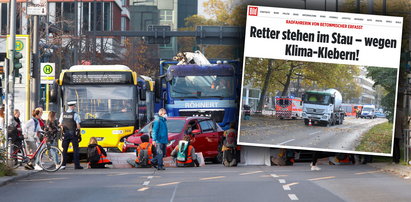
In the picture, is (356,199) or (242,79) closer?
(356,199)

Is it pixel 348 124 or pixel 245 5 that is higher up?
pixel 245 5

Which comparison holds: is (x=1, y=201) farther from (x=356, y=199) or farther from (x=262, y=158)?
(x=262, y=158)

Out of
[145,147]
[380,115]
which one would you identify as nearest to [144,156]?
[145,147]

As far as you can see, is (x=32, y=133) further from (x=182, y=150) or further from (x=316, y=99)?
(x=316, y=99)

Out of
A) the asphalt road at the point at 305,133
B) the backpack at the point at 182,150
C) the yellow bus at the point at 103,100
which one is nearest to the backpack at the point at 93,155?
the backpack at the point at 182,150

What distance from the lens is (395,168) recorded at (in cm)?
2084

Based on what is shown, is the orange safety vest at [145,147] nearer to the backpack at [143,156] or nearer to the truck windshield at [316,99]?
the backpack at [143,156]

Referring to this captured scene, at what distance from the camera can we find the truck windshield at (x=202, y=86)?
2819 cm

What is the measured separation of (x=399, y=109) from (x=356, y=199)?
6123mm

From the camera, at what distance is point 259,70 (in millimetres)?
14656

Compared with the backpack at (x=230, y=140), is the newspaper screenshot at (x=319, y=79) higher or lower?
higher

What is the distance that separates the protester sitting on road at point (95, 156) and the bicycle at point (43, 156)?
185 centimetres

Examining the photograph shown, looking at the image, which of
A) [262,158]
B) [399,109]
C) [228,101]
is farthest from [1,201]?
[228,101]

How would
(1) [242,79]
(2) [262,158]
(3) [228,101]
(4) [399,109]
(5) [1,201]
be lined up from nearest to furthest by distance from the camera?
(5) [1,201] < (1) [242,79] < (4) [399,109] < (2) [262,158] < (3) [228,101]
